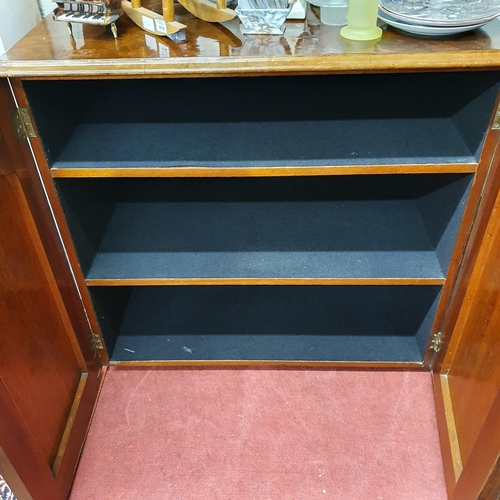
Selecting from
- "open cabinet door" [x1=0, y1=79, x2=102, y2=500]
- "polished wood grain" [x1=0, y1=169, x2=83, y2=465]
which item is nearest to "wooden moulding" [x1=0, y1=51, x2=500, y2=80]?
"open cabinet door" [x1=0, y1=79, x2=102, y2=500]

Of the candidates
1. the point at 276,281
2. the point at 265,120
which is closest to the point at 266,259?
the point at 276,281

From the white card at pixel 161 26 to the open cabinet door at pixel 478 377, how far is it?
2.32 feet

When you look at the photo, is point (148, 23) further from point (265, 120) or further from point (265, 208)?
point (265, 208)

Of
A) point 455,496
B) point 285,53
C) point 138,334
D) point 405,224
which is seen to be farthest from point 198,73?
point 455,496

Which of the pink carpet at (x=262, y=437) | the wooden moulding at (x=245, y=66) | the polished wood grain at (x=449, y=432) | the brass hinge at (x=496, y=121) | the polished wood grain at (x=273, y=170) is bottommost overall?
the pink carpet at (x=262, y=437)

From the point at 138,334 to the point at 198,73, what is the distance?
36.2 inches

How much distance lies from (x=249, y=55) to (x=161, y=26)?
0.71ft

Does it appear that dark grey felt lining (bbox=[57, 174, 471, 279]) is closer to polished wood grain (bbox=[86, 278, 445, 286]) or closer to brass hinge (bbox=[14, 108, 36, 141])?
polished wood grain (bbox=[86, 278, 445, 286])

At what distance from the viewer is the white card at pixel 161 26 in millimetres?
1011

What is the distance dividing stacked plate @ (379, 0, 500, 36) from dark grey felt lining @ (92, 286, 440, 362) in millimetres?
738

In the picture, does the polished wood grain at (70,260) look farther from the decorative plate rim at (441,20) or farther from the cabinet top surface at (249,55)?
the decorative plate rim at (441,20)

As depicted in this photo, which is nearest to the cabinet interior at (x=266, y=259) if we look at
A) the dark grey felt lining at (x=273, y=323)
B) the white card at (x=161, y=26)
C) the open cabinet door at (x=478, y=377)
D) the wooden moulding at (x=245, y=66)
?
the dark grey felt lining at (x=273, y=323)

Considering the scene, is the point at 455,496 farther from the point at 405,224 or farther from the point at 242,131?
the point at 242,131

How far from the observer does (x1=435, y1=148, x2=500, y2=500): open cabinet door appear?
0.93m
